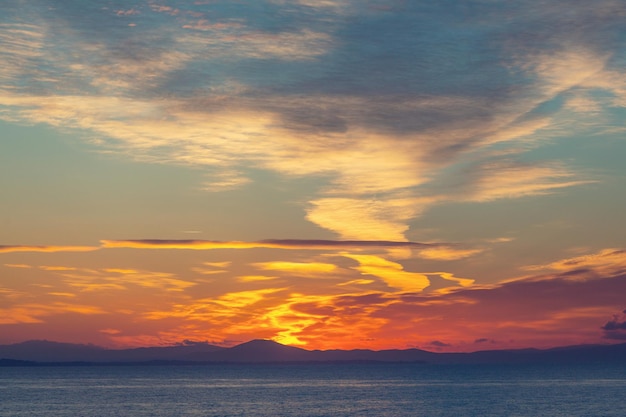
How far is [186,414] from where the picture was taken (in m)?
137

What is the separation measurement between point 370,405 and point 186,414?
40.0 m

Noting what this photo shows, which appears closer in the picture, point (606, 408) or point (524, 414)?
point (524, 414)

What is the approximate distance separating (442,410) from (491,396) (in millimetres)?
46586

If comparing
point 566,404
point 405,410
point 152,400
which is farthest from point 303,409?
point 566,404

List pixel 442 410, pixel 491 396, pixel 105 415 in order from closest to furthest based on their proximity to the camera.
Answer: pixel 105 415 < pixel 442 410 < pixel 491 396

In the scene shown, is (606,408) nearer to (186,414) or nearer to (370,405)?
(370,405)

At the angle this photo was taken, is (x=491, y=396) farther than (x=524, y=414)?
Yes

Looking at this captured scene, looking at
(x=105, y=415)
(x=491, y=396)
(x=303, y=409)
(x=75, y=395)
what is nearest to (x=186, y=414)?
(x=105, y=415)

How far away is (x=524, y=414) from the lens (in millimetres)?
137625

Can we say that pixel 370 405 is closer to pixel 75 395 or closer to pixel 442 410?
pixel 442 410

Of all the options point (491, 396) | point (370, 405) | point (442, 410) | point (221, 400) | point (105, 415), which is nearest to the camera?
point (105, 415)

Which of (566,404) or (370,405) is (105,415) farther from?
(566,404)

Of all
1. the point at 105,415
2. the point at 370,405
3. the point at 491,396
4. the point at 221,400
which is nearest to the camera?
the point at 105,415

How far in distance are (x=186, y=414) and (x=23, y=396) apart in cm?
7385
